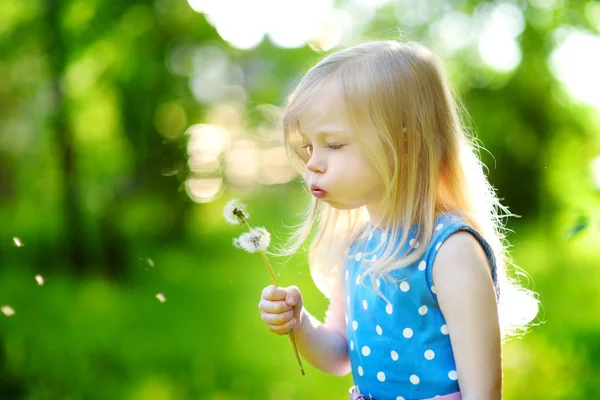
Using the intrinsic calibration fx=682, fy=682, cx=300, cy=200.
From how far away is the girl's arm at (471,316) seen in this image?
3.40 ft

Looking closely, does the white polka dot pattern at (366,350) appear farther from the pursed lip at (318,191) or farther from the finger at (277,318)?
the pursed lip at (318,191)

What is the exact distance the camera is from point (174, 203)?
6.32 meters

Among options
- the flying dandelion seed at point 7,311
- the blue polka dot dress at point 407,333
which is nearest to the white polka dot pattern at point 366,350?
the blue polka dot dress at point 407,333

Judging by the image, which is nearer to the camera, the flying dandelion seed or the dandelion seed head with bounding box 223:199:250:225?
the dandelion seed head with bounding box 223:199:250:225

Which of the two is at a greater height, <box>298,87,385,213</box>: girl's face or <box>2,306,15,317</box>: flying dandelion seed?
<box>2,306,15,317</box>: flying dandelion seed

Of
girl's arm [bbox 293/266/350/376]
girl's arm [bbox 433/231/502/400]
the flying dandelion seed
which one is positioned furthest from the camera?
the flying dandelion seed

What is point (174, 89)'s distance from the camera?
228 inches

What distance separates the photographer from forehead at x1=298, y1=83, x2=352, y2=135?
112 cm

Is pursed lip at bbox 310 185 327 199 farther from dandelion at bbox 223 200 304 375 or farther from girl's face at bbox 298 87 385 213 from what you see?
dandelion at bbox 223 200 304 375

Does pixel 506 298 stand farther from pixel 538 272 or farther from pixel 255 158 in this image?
pixel 255 158

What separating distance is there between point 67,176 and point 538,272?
3.84m

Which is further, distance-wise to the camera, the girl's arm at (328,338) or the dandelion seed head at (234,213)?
the girl's arm at (328,338)

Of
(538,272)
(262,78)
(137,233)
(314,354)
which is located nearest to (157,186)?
(137,233)

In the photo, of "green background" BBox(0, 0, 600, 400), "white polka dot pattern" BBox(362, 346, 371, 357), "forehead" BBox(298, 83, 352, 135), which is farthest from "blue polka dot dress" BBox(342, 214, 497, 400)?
"green background" BBox(0, 0, 600, 400)
